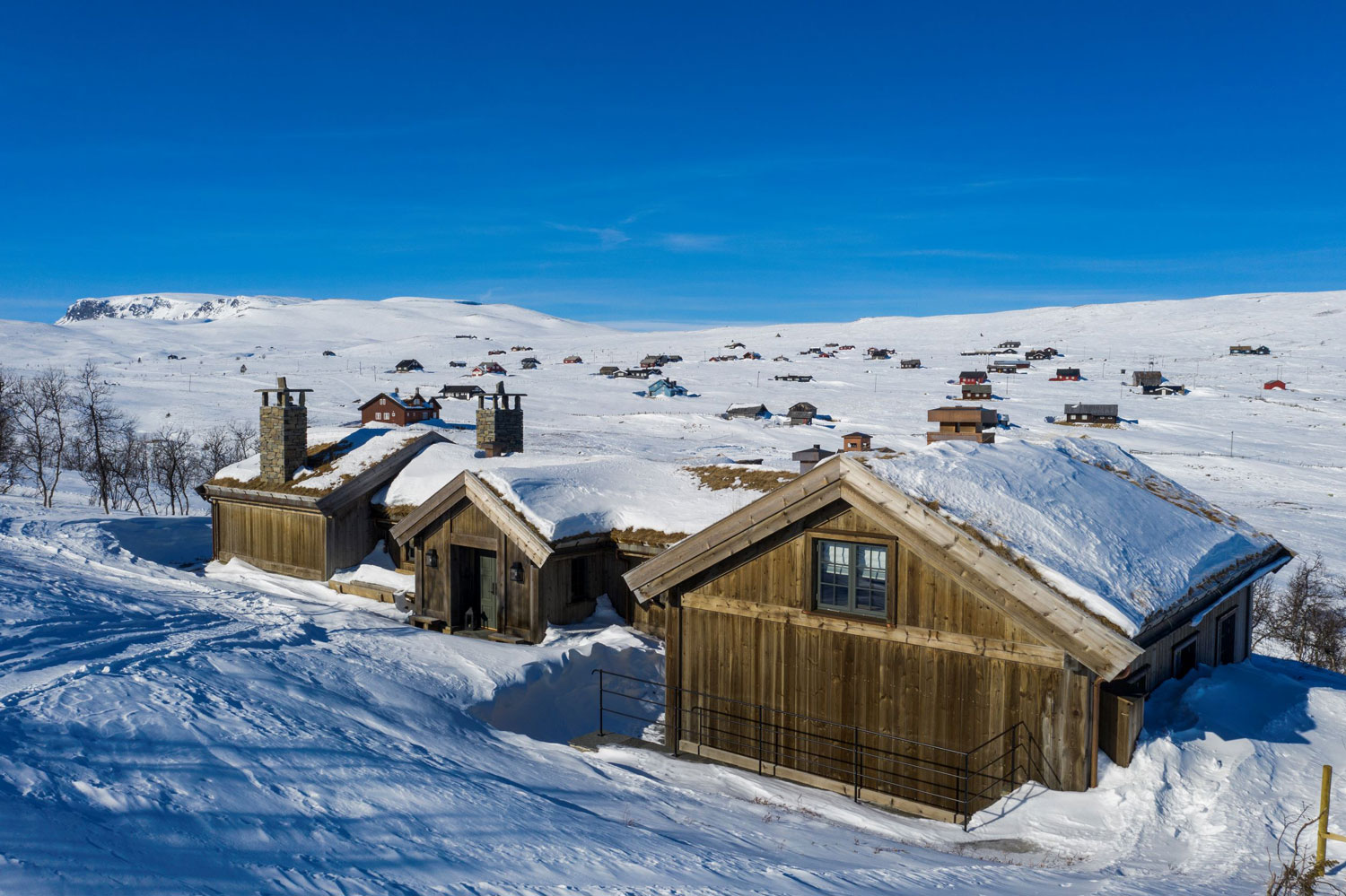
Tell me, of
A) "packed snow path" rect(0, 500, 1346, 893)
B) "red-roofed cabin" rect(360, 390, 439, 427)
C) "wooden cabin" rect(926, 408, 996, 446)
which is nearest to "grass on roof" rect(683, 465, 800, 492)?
"wooden cabin" rect(926, 408, 996, 446)

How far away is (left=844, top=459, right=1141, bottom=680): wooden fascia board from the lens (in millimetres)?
10523

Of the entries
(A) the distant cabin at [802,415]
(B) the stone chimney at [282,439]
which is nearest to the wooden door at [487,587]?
(B) the stone chimney at [282,439]

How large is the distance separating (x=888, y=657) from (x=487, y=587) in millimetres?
10325

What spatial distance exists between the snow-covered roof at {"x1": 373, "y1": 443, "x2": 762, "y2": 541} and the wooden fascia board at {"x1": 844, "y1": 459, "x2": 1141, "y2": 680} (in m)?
6.74

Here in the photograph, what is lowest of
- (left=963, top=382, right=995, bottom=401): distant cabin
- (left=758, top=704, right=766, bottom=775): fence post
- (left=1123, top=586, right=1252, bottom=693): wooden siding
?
(left=758, top=704, right=766, bottom=775): fence post

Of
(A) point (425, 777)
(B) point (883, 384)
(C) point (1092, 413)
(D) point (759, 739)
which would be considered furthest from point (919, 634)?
(B) point (883, 384)

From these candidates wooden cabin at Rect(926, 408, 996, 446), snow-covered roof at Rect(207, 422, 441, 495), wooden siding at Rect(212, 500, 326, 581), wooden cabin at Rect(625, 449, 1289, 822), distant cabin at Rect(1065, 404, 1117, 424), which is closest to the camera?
wooden cabin at Rect(625, 449, 1289, 822)

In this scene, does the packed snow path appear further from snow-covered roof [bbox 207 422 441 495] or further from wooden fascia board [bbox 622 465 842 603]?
snow-covered roof [bbox 207 422 441 495]

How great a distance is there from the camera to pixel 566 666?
16906 mm

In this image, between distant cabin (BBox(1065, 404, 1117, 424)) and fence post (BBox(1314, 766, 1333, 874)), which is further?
distant cabin (BBox(1065, 404, 1117, 424))

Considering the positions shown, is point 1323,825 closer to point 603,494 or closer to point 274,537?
point 603,494

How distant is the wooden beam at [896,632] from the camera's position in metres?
11.3

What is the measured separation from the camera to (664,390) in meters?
89.4

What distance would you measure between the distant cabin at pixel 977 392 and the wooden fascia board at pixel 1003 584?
2936 inches
